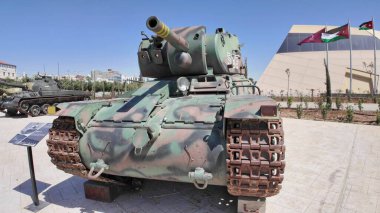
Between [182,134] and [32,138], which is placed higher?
[182,134]

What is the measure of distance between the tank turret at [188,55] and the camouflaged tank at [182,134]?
0.03m

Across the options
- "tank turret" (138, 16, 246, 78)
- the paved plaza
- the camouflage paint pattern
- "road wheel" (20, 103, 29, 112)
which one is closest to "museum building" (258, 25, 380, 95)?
"road wheel" (20, 103, 29, 112)

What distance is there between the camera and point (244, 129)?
325cm

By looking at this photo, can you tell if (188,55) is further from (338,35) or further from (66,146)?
(338,35)

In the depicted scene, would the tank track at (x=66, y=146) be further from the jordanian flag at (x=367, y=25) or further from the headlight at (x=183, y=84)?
the jordanian flag at (x=367, y=25)

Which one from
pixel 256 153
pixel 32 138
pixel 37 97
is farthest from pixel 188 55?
pixel 37 97

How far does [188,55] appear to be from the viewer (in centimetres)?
524

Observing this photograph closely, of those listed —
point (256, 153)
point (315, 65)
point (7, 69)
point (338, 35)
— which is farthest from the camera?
point (7, 69)

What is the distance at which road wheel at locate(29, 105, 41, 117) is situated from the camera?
59.6 ft

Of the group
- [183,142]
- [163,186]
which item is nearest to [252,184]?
[183,142]

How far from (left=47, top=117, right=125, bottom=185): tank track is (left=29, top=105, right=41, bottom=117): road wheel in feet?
53.1

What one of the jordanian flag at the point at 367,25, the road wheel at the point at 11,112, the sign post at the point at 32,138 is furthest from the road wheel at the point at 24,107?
the jordanian flag at the point at 367,25

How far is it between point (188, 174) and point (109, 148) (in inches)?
51.2

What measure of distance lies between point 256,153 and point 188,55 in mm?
2714
